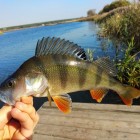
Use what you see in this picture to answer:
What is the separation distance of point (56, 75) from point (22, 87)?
232mm

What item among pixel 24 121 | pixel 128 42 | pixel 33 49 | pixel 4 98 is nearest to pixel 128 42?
pixel 128 42

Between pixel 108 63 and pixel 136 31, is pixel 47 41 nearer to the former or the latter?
pixel 108 63

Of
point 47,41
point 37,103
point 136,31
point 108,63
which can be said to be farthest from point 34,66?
point 136,31

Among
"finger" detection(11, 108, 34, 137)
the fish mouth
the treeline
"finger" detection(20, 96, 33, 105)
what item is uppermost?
the fish mouth

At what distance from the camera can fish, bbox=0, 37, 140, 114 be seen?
5.80ft

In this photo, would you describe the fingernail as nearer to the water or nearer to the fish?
the fish

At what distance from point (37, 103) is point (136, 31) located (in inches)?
232

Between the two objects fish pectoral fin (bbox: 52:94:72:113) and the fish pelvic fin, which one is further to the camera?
the fish pelvic fin

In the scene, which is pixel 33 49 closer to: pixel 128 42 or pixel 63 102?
pixel 128 42

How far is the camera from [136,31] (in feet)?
38.2

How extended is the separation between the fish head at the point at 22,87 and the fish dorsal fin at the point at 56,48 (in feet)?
0.56

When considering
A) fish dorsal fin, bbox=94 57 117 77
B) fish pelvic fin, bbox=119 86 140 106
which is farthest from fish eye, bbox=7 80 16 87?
fish pelvic fin, bbox=119 86 140 106

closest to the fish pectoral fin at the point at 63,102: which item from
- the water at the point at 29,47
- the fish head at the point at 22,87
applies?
the fish head at the point at 22,87

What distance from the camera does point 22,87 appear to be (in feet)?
5.79
